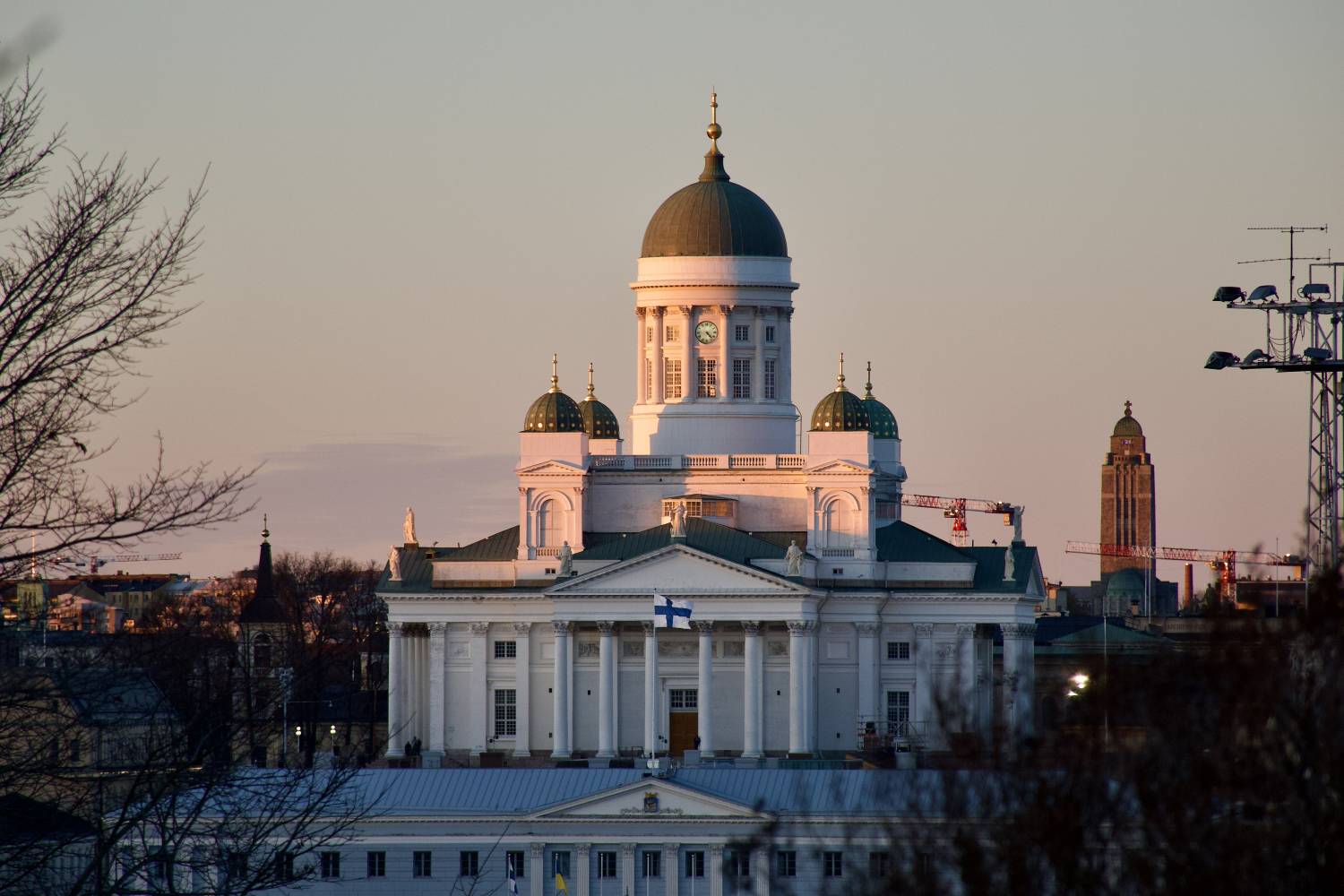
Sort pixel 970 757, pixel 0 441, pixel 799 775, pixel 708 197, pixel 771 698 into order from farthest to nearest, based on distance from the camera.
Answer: pixel 708 197 → pixel 771 698 → pixel 799 775 → pixel 970 757 → pixel 0 441

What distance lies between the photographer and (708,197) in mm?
149375

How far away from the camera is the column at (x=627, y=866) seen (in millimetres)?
98062

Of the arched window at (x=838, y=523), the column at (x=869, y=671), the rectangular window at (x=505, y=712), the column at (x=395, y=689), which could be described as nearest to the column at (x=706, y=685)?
the column at (x=869, y=671)

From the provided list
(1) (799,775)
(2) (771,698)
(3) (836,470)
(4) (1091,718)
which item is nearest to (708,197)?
(3) (836,470)

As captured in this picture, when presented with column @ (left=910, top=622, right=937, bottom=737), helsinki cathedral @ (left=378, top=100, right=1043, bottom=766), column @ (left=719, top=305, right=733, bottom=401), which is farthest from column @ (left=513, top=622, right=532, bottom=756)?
column @ (left=719, top=305, right=733, bottom=401)

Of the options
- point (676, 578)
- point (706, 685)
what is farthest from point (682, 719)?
point (676, 578)

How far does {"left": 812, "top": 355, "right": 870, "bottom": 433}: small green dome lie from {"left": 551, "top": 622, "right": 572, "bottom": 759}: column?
46.1 ft

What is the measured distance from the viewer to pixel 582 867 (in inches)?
3866

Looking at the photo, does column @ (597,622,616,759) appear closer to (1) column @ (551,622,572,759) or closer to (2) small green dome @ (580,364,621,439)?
(1) column @ (551,622,572,759)

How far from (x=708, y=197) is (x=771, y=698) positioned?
27977 mm

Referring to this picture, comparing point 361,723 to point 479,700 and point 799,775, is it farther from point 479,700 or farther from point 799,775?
point 799,775

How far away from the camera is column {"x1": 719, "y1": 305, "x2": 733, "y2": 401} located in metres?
146

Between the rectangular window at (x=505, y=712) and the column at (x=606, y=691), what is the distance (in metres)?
3.71

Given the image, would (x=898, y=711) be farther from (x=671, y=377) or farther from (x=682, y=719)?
(x=671, y=377)
